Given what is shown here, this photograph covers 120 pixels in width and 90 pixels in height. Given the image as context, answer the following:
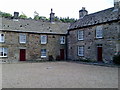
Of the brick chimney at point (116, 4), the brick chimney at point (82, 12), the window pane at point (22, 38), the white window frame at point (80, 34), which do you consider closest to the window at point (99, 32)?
the white window frame at point (80, 34)

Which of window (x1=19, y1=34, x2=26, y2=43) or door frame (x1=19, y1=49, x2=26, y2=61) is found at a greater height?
window (x1=19, y1=34, x2=26, y2=43)

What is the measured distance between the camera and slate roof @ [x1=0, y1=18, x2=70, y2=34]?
28.3 meters

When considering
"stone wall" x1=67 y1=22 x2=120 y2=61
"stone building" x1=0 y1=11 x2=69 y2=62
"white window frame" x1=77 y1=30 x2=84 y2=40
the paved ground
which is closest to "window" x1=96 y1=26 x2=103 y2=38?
"stone wall" x1=67 y1=22 x2=120 y2=61

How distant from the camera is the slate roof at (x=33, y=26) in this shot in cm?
2834

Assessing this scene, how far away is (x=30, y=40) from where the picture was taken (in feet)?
96.2

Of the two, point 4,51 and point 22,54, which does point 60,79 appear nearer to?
point 4,51

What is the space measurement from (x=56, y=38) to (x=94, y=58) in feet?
31.8

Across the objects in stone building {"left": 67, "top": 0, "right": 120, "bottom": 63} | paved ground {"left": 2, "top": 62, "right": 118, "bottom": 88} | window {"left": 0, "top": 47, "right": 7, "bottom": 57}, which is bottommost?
paved ground {"left": 2, "top": 62, "right": 118, "bottom": 88}

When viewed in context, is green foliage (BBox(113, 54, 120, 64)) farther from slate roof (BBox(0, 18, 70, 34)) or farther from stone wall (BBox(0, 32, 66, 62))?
slate roof (BBox(0, 18, 70, 34))

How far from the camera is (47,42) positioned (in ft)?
101

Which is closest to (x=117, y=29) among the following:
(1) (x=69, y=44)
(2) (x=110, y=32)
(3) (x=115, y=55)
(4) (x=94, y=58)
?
(2) (x=110, y=32)

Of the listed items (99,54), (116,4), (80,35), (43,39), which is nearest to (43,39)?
(43,39)

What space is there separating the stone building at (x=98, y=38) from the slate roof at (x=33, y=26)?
12.2 feet

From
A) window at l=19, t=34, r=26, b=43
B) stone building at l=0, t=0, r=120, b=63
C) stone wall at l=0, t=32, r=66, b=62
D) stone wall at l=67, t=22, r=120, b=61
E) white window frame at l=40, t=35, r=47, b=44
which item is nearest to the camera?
stone wall at l=67, t=22, r=120, b=61
